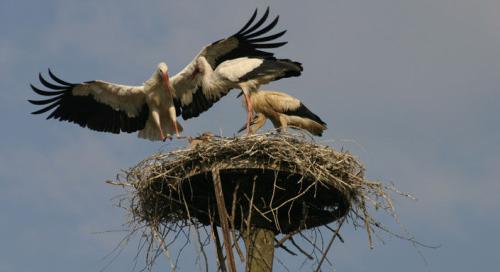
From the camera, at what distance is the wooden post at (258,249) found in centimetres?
1062

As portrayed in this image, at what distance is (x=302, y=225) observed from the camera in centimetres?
1105

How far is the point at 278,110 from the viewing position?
570 inches

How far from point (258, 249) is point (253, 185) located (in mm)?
753

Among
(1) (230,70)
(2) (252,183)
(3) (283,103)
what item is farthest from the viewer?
(3) (283,103)

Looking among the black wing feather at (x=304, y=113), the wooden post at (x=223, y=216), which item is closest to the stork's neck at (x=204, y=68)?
the black wing feather at (x=304, y=113)

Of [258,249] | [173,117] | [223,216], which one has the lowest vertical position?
[258,249]

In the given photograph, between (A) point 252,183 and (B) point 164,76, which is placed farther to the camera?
(B) point 164,76

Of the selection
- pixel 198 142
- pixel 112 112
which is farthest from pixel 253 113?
pixel 198 142

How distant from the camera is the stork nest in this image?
1035 cm

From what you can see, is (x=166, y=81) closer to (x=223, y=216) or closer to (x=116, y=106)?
(x=116, y=106)

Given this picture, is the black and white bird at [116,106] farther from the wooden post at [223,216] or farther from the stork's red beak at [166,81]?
the wooden post at [223,216]

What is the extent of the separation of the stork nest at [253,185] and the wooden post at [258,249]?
0.34ft

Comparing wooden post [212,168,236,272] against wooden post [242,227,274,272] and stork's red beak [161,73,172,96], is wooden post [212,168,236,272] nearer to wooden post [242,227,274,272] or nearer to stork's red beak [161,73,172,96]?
wooden post [242,227,274,272]

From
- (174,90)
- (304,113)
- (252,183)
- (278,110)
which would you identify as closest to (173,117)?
(174,90)
